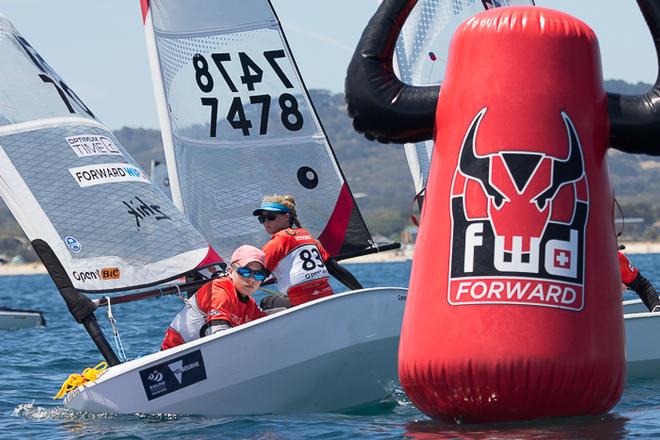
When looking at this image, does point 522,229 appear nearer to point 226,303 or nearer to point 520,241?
point 520,241

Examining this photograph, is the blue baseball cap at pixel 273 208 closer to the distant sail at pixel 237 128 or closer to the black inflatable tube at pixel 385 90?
the black inflatable tube at pixel 385 90

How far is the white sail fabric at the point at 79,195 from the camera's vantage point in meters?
8.45

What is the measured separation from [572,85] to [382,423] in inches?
87.1

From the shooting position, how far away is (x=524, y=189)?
5.68 m

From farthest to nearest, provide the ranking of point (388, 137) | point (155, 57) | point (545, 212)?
point (155, 57)
point (388, 137)
point (545, 212)

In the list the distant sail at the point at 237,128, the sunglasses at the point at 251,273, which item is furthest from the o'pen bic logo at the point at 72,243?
the distant sail at the point at 237,128

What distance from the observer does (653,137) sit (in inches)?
230

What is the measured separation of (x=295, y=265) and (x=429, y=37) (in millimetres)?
4996

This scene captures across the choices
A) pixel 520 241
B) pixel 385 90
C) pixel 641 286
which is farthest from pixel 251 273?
pixel 641 286

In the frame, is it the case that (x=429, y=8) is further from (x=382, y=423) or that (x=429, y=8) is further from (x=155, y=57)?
(x=382, y=423)

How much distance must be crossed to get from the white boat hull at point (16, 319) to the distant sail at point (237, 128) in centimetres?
890

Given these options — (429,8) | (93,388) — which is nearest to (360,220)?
(429,8)

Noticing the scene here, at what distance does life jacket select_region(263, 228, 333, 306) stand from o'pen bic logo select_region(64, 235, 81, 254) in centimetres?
134

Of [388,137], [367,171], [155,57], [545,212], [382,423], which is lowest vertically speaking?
[382,423]
